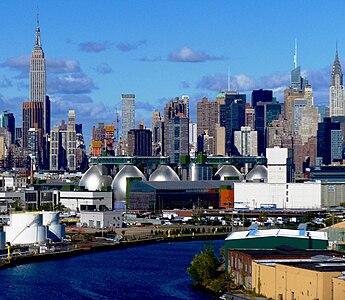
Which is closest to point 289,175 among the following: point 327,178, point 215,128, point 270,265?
point 327,178

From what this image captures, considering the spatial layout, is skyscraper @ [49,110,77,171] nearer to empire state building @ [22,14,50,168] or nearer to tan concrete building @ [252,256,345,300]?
empire state building @ [22,14,50,168]

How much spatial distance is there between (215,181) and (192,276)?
138 feet

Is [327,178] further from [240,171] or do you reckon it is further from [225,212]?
[225,212]

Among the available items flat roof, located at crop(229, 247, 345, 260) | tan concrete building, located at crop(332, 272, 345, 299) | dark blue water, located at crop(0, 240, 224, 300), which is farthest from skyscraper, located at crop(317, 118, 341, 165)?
tan concrete building, located at crop(332, 272, 345, 299)

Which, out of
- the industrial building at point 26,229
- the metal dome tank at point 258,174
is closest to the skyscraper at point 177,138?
Answer: the metal dome tank at point 258,174

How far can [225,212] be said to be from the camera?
68.4m

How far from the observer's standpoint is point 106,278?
35438mm

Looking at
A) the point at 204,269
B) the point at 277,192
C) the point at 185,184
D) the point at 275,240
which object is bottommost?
the point at 204,269

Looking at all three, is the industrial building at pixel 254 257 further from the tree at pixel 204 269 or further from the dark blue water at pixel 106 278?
the dark blue water at pixel 106 278

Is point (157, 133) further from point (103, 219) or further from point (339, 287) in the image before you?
point (339, 287)

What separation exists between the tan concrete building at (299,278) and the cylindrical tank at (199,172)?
49.1 m

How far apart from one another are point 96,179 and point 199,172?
7.22 metres

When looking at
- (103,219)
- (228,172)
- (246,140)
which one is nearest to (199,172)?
(228,172)

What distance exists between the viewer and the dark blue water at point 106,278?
104 ft
